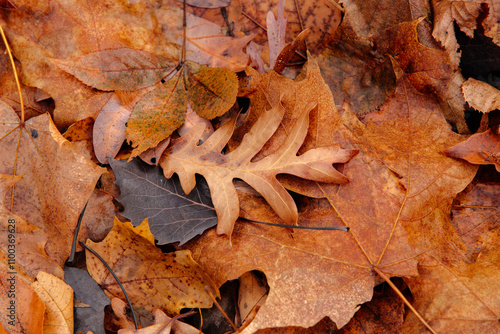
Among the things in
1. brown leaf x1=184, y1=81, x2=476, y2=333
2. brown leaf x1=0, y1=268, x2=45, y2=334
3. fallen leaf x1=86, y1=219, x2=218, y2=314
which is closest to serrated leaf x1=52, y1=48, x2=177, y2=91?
fallen leaf x1=86, y1=219, x2=218, y2=314

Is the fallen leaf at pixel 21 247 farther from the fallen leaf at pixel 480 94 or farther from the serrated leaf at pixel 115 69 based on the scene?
the fallen leaf at pixel 480 94

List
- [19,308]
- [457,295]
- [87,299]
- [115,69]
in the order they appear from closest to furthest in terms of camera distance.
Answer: [457,295] < [19,308] < [87,299] < [115,69]

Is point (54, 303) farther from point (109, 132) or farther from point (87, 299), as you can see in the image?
point (109, 132)

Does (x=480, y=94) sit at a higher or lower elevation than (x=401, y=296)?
higher

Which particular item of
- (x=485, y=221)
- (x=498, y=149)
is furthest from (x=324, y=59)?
(x=485, y=221)

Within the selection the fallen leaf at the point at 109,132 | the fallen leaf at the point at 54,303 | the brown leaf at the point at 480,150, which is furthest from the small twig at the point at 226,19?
the fallen leaf at the point at 54,303

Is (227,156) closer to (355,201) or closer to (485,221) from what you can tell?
(355,201)

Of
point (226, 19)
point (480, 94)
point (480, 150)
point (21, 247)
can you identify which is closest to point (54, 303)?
point (21, 247)
